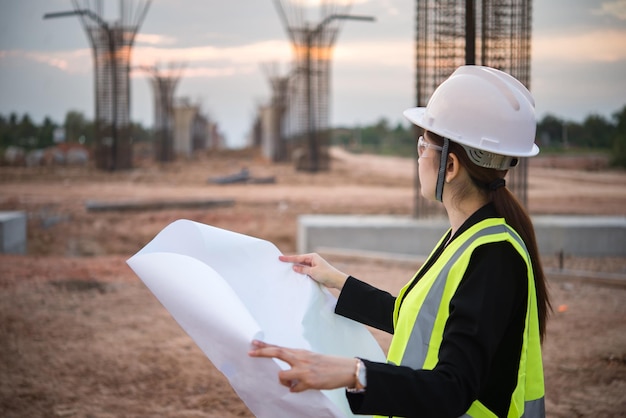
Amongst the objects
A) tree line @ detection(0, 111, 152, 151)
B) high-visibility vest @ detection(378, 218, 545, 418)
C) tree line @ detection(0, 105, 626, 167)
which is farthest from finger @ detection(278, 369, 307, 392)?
tree line @ detection(0, 111, 152, 151)

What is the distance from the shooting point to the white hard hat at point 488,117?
1516 mm

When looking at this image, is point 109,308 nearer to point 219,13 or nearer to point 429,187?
point 429,187

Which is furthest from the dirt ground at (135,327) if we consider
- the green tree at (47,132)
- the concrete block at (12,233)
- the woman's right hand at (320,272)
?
the green tree at (47,132)

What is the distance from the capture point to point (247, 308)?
1810 mm

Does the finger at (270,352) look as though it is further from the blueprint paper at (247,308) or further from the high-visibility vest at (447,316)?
the high-visibility vest at (447,316)

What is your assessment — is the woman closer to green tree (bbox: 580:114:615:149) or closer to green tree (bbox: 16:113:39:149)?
green tree (bbox: 580:114:615:149)

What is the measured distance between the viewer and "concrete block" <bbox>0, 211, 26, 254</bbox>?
9852mm

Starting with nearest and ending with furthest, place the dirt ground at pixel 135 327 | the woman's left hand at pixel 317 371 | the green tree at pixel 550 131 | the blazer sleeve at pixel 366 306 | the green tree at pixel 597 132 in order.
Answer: the woman's left hand at pixel 317 371, the blazer sleeve at pixel 366 306, the dirt ground at pixel 135 327, the green tree at pixel 597 132, the green tree at pixel 550 131

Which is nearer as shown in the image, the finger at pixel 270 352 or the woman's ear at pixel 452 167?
the finger at pixel 270 352

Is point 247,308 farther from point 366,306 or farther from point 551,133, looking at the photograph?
point 551,133

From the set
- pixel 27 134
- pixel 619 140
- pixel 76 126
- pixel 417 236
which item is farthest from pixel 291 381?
pixel 76 126

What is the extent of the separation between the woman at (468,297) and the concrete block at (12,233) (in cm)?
923

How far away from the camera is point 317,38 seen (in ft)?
88.9

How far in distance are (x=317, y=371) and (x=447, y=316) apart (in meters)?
0.29
